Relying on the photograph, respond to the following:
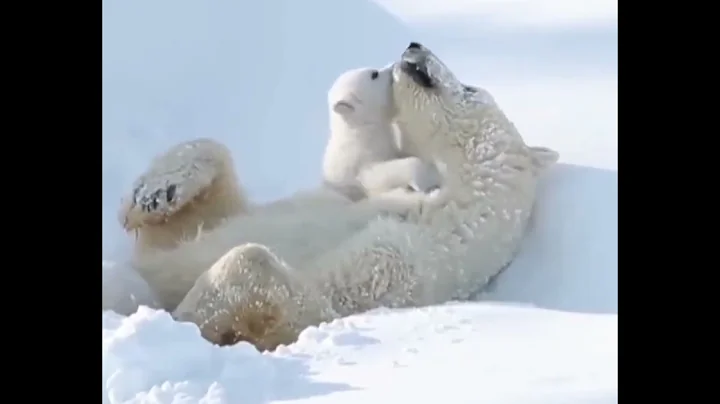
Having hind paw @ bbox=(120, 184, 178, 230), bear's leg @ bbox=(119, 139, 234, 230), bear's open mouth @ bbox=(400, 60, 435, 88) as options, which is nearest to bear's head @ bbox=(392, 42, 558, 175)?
bear's open mouth @ bbox=(400, 60, 435, 88)

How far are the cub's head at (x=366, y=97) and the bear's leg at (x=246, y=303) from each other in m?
0.97

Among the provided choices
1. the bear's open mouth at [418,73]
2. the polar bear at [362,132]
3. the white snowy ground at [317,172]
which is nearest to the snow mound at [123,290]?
the white snowy ground at [317,172]

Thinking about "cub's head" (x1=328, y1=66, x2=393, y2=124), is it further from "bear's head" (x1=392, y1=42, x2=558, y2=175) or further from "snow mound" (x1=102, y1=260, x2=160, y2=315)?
"snow mound" (x1=102, y1=260, x2=160, y2=315)

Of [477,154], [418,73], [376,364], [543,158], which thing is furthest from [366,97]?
[376,364]

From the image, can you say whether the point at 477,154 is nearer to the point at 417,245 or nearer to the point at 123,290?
the point at 417,245

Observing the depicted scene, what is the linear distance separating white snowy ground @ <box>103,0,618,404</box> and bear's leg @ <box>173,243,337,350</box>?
213 mm

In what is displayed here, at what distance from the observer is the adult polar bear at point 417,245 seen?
2.75 meters

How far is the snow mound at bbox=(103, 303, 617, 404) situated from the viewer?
190 cm

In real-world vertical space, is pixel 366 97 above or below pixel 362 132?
above

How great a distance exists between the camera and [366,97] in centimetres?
360

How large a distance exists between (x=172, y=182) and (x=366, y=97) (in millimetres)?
752

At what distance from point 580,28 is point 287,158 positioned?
1611 millimetres
